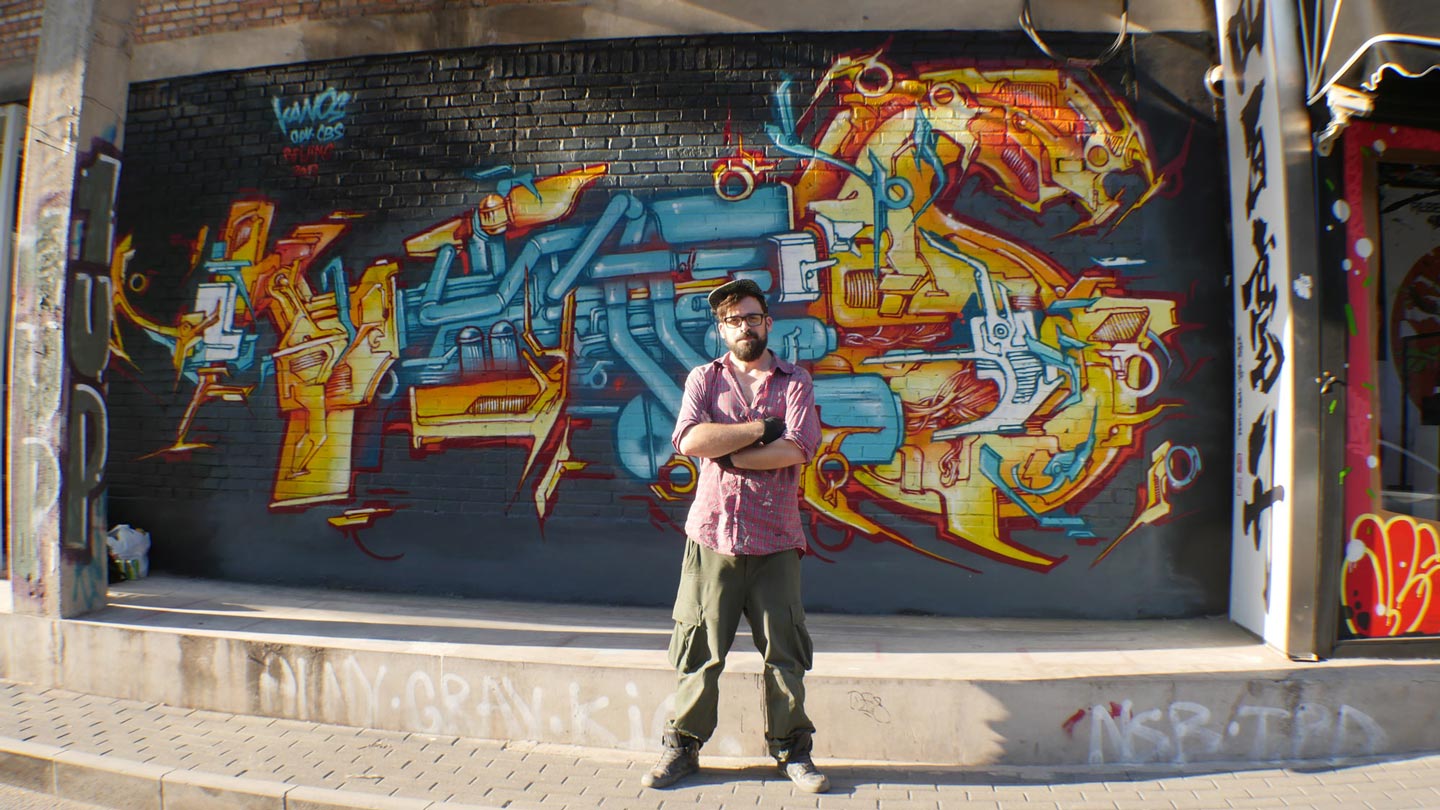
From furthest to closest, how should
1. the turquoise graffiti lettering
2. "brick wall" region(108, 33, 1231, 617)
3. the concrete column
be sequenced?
1. the turquoise graffiti lettering
2. "brick wall" region(108, 33, 1231, 617)
3. the concrete column

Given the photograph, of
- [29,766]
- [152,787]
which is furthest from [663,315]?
[29,766]

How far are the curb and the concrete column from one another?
1.26 metres

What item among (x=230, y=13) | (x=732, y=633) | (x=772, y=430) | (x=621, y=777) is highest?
(x=230, y=13)

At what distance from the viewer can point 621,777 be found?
150 inches

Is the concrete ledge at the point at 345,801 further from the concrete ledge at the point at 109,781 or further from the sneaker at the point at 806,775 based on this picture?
the sneaker at the point at 806,775

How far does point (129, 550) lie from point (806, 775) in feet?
18.3

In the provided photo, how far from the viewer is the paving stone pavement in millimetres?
3549

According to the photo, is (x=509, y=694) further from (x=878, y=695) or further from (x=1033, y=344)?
(x=1033, y=344)

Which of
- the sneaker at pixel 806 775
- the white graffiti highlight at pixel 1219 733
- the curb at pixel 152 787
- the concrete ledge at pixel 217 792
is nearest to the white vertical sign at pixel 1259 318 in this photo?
the white graffiti highlight at pixel 1219 733

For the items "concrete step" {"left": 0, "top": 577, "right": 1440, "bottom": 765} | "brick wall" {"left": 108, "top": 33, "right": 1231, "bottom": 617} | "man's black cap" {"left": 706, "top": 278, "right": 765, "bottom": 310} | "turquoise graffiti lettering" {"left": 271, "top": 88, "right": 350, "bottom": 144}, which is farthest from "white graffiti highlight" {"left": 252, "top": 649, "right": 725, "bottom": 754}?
"turquoise graffiti lettering" {"left": 271, "top": 88, "right": 350, "bottom": 144}

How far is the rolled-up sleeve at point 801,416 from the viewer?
3596 mm

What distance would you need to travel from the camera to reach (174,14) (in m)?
6.80

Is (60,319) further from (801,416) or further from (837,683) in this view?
(837,683)

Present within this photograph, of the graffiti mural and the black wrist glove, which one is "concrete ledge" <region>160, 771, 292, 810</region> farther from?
the graffiti mural
